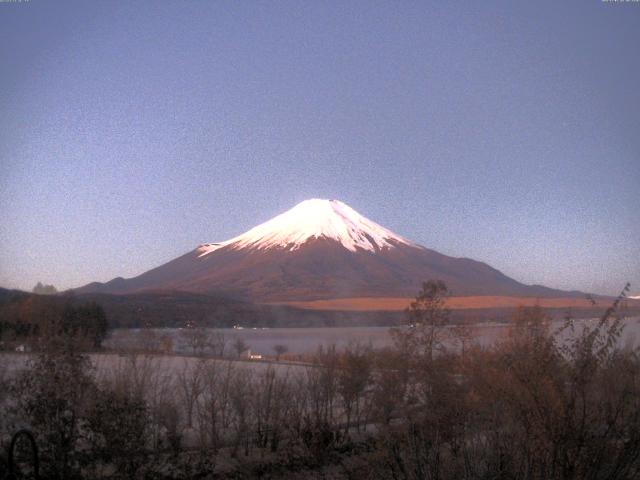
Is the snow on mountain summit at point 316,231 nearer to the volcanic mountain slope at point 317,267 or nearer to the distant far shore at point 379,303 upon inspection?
the volcanic mountain slope at point 317,267

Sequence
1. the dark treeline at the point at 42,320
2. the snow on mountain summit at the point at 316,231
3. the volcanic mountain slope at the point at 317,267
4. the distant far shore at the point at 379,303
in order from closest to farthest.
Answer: the dark treeline at the point at 42,320 → the distant far shore at the point at 379,303 → the volcanic mountain slope at the point at 317,267 → the snow on mountain summit at the point at 316,231

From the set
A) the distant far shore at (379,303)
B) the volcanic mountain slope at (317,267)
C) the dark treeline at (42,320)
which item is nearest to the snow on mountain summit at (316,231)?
the volcanic mountain slope at (317,267)

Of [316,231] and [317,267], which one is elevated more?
[316,231]

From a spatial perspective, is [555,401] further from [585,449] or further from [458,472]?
[458,472]

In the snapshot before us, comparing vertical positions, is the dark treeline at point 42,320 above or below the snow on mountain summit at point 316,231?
below

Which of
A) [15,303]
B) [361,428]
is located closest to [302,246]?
[15,303]

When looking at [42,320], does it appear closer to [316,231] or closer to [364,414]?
[364,414]

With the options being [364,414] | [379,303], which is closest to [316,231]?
[379,303]
